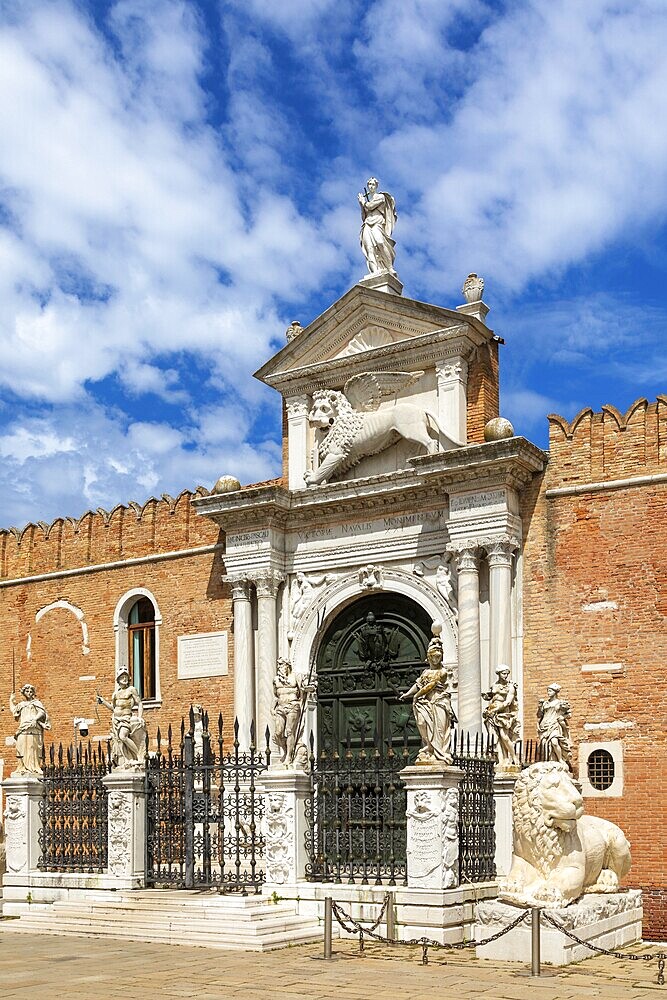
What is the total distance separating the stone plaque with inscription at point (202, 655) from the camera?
754 inches

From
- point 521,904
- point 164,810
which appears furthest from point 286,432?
point 521,904

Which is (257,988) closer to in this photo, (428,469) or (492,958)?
(492,958)

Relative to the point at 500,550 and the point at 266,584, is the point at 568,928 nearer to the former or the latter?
the point at 500,550

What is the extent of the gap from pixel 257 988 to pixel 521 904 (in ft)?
8.88

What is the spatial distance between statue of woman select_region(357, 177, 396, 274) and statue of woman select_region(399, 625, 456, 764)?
26.2 feet

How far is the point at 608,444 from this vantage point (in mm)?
16094

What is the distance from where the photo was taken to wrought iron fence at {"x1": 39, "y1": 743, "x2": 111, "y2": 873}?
14688mm

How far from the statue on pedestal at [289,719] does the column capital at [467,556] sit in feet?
12.0

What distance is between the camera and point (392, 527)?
58.0 ft

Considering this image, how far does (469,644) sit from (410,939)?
5306 millimetres

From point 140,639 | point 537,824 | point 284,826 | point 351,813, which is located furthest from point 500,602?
point 140,639

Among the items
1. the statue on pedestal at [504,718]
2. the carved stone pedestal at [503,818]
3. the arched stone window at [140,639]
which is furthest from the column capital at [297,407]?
the carved stone pedestal at [503,818]

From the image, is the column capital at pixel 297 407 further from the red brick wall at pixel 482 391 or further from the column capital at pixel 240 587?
the red brick wall at pixel 482 391

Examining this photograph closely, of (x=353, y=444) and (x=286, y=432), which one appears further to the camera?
(x=286, y=432)
